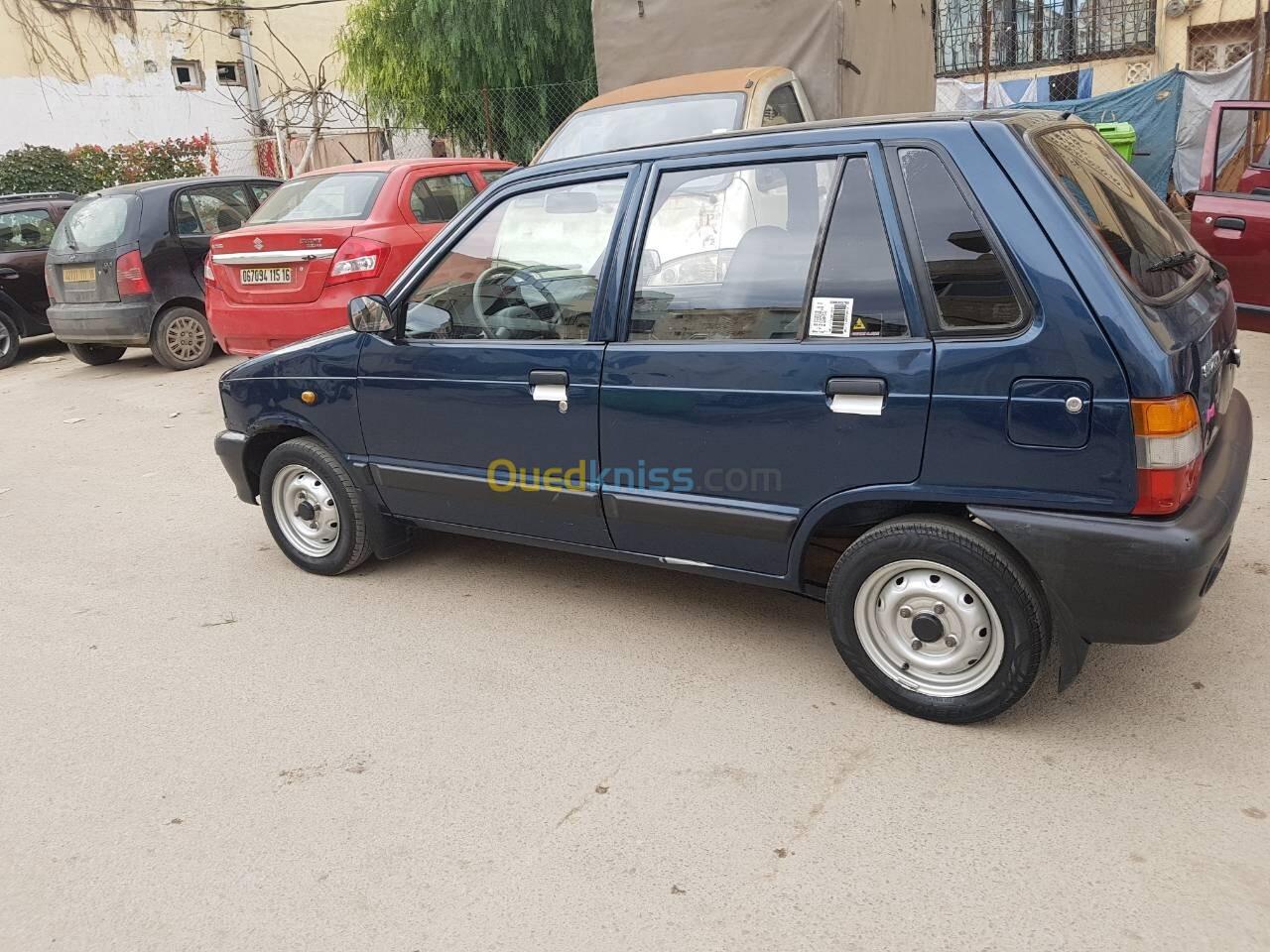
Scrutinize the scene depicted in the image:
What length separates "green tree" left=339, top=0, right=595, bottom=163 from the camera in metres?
15.1

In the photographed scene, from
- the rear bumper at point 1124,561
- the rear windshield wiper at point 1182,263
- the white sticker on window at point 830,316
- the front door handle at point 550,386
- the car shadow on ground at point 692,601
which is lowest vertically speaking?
the car shadow on ground at point 692,601

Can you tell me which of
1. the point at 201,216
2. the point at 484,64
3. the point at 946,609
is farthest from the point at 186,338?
the point at 946,609

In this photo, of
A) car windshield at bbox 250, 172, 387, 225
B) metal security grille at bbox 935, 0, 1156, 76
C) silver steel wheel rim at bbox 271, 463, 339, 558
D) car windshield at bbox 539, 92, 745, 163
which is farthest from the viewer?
metal security grille at bbox 935, 0, 1156, 76

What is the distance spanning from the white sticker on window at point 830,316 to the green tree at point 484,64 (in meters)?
12.3

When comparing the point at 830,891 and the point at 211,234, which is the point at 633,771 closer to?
the point at 830,891

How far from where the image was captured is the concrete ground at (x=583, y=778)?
2592mm

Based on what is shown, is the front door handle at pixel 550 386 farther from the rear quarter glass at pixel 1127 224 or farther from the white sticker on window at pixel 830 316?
the rear quarter glass at pixel 1127 224

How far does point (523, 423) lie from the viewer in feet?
13.0

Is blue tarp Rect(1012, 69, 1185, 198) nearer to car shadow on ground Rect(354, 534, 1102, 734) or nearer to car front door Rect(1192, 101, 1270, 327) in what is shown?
car front door Rect(1192, 101, 1270, 327)

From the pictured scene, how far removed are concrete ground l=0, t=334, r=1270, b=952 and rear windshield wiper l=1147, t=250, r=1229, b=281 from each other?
1217 mm

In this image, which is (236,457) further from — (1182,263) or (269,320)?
(1182,263)

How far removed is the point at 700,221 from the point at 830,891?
2.15m

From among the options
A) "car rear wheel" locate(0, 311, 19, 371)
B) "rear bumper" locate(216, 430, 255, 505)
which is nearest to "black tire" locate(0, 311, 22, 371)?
"car rear wheel" locate(0, 311, 19, 371)

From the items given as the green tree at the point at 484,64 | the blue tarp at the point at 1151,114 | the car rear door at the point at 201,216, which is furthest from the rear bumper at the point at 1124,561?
the green tree at the point at 484,64
